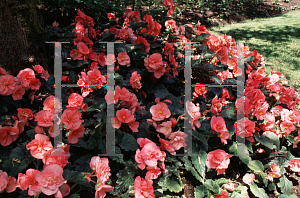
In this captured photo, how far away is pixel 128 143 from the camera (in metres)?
1.48

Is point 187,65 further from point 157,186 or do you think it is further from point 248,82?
point 157,186

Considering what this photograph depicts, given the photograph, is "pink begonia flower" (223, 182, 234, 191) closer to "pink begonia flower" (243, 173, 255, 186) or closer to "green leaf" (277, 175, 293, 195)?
"pink begonia flower" (243, 173, 255, 186)

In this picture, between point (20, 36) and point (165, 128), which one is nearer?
point (165, 128)

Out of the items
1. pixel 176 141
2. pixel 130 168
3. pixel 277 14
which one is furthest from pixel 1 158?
pixel 277 14

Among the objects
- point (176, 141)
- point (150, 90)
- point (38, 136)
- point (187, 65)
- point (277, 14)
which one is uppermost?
point (277, 14)

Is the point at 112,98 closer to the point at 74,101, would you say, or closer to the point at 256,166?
the point at 74,101

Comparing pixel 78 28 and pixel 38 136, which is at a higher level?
pixel 78 28

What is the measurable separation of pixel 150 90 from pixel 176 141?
2.42 feet

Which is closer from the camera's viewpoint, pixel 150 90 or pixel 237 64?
pixel 150 90

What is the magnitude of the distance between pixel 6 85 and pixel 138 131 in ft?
3.50

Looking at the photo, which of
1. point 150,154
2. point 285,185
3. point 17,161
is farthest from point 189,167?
point 17,161

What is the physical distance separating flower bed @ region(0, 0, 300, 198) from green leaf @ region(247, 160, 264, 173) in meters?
0.01

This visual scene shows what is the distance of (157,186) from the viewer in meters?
1.47

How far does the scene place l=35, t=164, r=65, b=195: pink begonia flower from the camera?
1.07 meters
